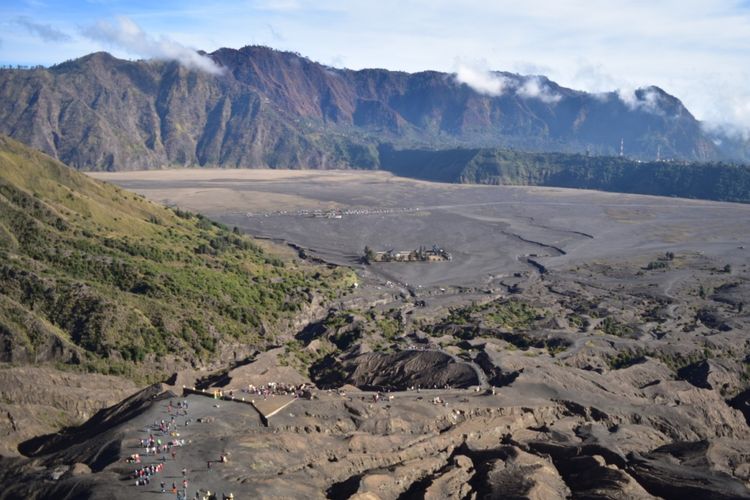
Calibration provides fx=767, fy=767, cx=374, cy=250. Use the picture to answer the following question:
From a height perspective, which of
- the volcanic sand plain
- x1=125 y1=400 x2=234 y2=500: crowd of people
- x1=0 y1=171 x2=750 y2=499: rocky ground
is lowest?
x1=0 y1=171 x2=750 y2=499: rocky ground

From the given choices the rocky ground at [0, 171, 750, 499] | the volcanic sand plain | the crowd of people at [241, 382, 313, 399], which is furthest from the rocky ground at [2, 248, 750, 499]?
the volcanic sand plain

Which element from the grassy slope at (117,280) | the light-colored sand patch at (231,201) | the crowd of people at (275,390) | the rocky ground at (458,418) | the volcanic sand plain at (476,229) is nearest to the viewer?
the rocky ground at (458,418)

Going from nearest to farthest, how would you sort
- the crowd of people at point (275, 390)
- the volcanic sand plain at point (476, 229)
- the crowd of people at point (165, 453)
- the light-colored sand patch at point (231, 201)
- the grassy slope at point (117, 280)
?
the crowd of people at point (165, 453)
the crowd of people at point (275, 390)
the grassy slope at point (117, 280)
the volcanic sand plain at point (476, 229)
the light-colored sand patch at point (231, 201)

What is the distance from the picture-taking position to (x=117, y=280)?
74500 millimetres

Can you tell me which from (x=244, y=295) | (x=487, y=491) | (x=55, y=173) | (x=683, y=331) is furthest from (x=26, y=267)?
(x=683, y=331)

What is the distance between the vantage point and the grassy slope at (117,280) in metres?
64.1

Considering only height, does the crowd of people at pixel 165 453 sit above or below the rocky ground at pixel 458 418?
above

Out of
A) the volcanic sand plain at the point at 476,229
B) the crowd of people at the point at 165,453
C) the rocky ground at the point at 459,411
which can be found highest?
the volcanic sand plain at the point at 476,229

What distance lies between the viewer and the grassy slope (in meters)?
64.1

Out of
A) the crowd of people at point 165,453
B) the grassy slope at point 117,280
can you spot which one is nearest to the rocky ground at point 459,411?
the crowd of people at point 165,453

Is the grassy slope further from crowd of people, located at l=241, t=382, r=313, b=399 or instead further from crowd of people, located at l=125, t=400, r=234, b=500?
crowd of people, located at l=125, t=400, r=234, b=500

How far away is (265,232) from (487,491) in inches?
4151

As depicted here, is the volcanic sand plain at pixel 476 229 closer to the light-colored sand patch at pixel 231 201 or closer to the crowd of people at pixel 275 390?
the light-colored sand patch at pixel 231 201

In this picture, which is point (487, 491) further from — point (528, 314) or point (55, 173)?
point (55, 173)
